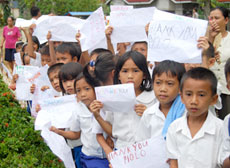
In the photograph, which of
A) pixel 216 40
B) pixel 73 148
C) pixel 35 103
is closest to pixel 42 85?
pixel 35 103

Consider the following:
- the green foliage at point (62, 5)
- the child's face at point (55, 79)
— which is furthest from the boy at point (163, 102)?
the green foliage at point (62, 5)

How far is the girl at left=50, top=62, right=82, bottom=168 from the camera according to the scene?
3.36m

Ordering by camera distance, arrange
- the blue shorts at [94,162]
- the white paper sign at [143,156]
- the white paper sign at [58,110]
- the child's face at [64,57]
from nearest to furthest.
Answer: the white paper sign at [143,156], the blue shorts at [94,162], the white paper sign at [58,110], the child's face at [64,57]

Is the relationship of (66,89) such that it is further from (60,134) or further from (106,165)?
(106,165)

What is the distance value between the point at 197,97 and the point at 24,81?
2.85 m

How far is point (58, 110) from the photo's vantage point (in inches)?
131

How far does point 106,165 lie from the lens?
3.19 meters

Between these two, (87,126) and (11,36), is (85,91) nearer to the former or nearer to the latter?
(87,126)

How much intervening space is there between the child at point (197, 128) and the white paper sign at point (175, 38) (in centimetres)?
57

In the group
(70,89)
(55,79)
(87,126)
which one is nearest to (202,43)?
(87,126)

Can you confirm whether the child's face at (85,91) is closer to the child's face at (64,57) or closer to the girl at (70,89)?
the girl at (70,89)

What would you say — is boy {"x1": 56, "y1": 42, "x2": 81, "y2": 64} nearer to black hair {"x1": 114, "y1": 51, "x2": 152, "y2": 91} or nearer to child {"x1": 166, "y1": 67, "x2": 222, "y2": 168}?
black hair {"x1": 114, "y1": 51, "x2": 152, "y2": 91}

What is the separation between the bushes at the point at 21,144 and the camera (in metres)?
3.31

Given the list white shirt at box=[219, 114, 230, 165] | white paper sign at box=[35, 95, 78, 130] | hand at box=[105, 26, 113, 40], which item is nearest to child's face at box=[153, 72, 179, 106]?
white shirt at box=[219, 114, 230, 165]
